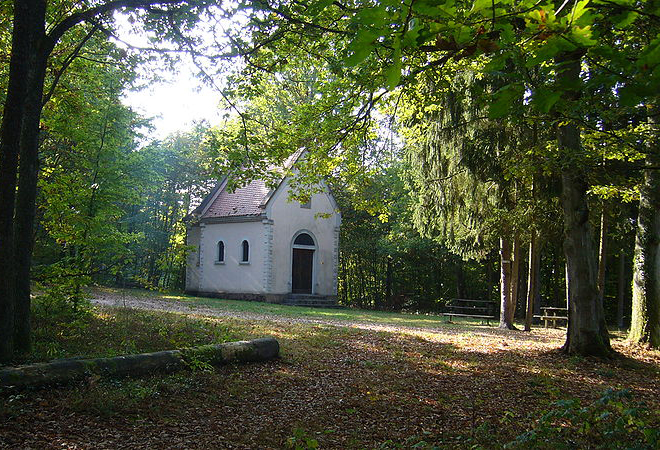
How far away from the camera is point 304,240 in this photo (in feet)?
86.8

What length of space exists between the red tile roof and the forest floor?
15.3 metres

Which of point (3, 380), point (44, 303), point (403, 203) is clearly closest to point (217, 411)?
point (3, 380)

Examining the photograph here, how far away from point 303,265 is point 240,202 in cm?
478

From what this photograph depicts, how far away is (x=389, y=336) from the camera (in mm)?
11969

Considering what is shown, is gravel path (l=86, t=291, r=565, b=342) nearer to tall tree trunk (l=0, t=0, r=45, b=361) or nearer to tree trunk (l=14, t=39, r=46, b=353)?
tree trunk (l=14, t=39, r=46, b=353)

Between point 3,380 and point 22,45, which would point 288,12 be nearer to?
point 22,45

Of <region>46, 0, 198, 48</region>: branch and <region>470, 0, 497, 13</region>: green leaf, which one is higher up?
<region>46, 0, 198, 48</region>: branch

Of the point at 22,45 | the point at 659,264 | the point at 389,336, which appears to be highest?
the point at 22,45

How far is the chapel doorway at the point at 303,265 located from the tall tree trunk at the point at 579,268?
57.0 feet

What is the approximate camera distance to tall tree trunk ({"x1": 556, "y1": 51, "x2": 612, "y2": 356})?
9398 millimetres

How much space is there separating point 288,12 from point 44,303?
19.4ft

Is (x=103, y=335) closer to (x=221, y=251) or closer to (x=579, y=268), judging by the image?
(x=579, y=268)

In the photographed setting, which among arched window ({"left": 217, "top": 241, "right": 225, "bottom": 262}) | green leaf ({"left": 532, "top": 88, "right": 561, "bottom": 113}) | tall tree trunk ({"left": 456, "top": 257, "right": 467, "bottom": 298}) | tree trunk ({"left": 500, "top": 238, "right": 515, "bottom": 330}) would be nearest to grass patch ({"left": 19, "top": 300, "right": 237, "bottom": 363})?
green leaf ({"left": 532, "top": 88, "right": 561, "bottom": 113})

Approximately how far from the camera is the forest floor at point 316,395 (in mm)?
4965
